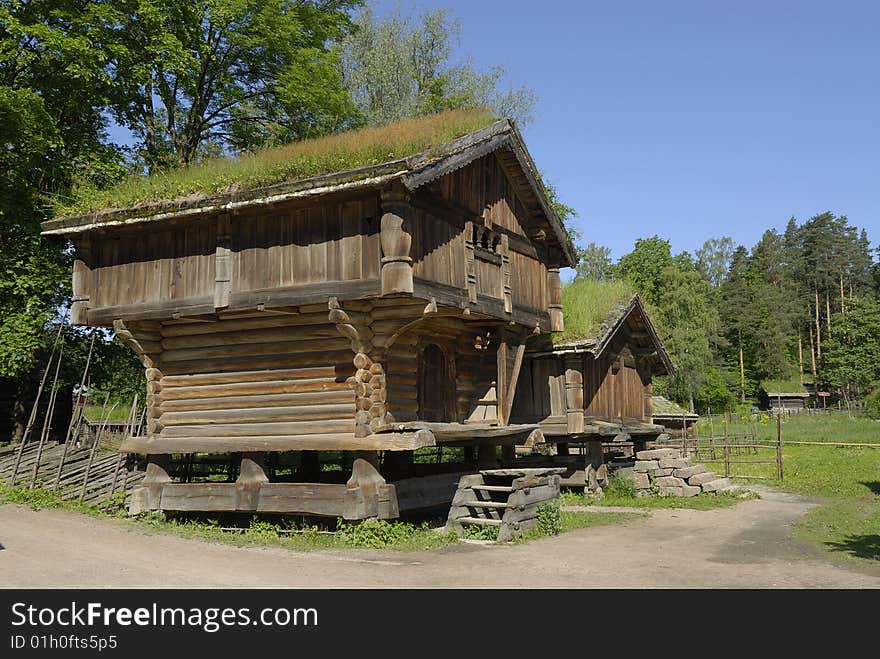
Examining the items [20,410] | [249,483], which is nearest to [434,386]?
[249,483]

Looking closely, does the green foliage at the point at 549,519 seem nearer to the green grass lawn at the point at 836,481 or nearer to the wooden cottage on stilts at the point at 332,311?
the wooden cottage on stilts at the point at 332,311

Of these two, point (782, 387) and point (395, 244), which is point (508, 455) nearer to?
point (395, 244)

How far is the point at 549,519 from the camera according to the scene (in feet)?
53.0

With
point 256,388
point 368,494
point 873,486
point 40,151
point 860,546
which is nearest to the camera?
point 860,546

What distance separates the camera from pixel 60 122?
23.7 metres

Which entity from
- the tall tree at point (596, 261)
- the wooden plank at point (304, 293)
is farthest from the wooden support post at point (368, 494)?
the tall tree at point (596, 261)

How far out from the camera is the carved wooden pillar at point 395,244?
13.8m

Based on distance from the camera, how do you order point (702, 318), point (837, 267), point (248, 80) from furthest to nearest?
point (837, 267) → point (702, 318) → point (248, 80)

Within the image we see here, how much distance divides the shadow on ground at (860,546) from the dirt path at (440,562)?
52 centimetres

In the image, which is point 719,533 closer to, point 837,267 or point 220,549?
point 220,549

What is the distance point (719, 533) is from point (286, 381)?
9122 millimetres

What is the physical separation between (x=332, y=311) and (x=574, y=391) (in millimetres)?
9122

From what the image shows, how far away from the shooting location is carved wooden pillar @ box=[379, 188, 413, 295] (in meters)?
13.8

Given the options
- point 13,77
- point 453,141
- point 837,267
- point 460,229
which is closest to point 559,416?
point 460,229
